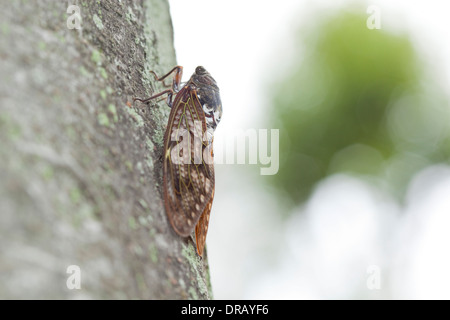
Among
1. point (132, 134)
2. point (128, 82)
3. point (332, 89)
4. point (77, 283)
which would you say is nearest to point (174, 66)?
point (128, 82)

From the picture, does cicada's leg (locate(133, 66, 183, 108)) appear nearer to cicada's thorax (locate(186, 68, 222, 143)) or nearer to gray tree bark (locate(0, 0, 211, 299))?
cicada's thorax (locate(186, 68, 222, 143))

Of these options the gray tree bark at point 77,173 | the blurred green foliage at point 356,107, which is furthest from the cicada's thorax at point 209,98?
the blurred green foliage at point 356,107

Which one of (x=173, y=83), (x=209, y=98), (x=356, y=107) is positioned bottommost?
(x=209, y=98)

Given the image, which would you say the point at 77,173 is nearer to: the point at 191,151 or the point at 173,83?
the point at 191,151

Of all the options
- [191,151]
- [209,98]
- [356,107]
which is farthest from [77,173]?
[356,107]

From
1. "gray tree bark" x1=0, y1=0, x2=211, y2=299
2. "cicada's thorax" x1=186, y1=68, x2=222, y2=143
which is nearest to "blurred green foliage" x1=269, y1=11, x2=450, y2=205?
"cicada's thorax" x1=186, y1=68, x2=222, y2=143
